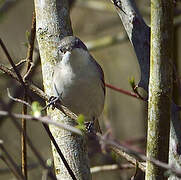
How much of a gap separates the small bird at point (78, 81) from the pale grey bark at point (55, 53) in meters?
0.36

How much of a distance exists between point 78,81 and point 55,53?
0.50m

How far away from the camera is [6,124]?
19.3 feet

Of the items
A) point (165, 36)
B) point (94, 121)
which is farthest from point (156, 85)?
point (94, 121)

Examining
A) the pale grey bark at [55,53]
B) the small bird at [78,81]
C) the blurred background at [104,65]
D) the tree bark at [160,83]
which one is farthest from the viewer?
the blurred background at [104,65]

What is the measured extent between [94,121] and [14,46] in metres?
3.15

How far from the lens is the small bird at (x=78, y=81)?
258 centimetres

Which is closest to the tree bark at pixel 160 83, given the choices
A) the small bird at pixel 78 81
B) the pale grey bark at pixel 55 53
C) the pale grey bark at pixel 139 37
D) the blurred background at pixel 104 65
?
the pale grey bark at pixel 139 37

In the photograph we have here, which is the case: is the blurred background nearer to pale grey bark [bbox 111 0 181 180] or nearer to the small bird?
the small bird

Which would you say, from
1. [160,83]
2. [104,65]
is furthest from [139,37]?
[104,65]

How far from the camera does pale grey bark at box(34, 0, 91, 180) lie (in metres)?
2.01

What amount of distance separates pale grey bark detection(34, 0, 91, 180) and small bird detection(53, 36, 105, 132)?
1.18 feet

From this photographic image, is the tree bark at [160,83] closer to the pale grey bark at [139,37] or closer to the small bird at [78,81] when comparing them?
the pale grey bark at [139,37]

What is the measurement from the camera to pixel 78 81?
8.50 feet

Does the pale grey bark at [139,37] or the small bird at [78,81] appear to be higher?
the pale grey bark at [139,37]
